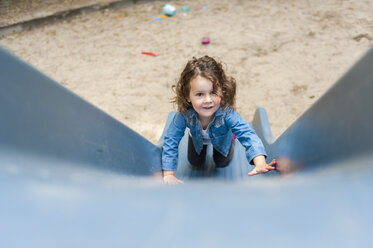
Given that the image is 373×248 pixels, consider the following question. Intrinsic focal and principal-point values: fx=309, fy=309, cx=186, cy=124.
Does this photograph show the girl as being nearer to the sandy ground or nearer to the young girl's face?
the young girl's face

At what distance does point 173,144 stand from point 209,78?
0.30 meters

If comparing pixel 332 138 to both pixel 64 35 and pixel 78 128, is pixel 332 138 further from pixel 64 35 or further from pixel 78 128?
pixel 64 35

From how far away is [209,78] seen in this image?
1.04 metres

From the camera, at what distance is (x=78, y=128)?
2.37 feet

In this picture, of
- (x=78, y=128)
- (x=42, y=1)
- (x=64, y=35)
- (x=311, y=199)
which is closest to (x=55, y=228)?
(x=311, y=199)

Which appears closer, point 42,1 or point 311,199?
point 311,199

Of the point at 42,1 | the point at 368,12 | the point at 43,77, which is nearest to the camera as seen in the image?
the point at 43,77

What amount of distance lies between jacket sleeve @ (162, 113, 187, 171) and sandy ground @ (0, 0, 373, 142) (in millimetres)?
852

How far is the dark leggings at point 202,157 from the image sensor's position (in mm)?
1400

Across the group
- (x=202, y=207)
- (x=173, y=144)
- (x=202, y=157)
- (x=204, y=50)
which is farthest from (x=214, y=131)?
(x=204, y=50)

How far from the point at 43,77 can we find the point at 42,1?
Answer: 403cm

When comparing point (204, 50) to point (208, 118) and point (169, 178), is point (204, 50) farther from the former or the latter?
point (169, 178)

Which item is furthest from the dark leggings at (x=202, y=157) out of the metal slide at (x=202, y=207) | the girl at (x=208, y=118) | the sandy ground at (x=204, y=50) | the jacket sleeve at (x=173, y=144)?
the metal slide at (x=202, y=207)

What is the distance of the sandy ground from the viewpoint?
7.47 feet
